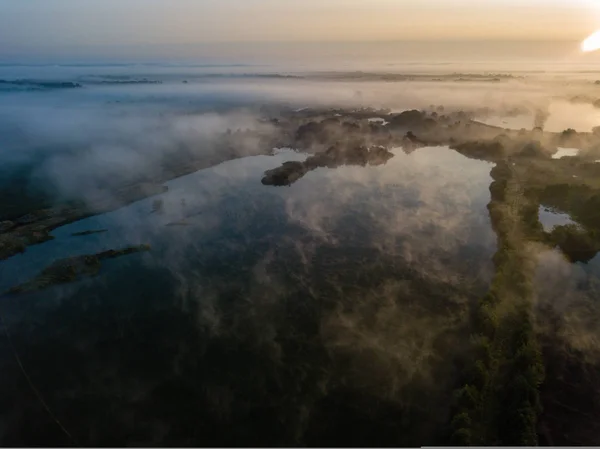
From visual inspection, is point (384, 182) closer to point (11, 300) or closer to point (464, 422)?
point (464, 422)

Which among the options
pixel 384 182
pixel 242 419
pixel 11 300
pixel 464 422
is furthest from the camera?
pixel 384 182

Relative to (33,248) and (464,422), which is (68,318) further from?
(464,422)

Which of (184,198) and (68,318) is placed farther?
(184,198)

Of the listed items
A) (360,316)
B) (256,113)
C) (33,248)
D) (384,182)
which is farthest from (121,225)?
(256,113)

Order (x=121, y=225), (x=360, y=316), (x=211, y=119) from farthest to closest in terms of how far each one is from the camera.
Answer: (x=211, y=119), (x=121, y=225), (x=360, y=316)

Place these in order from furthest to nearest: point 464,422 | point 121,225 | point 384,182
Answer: point 384,182 < point 121,225 < point 464,422

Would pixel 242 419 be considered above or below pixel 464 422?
below

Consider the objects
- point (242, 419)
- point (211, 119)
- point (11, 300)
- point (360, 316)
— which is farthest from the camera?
point (211, 119)

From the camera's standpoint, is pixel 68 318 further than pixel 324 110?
No

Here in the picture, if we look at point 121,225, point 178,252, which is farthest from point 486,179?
point 121,225
